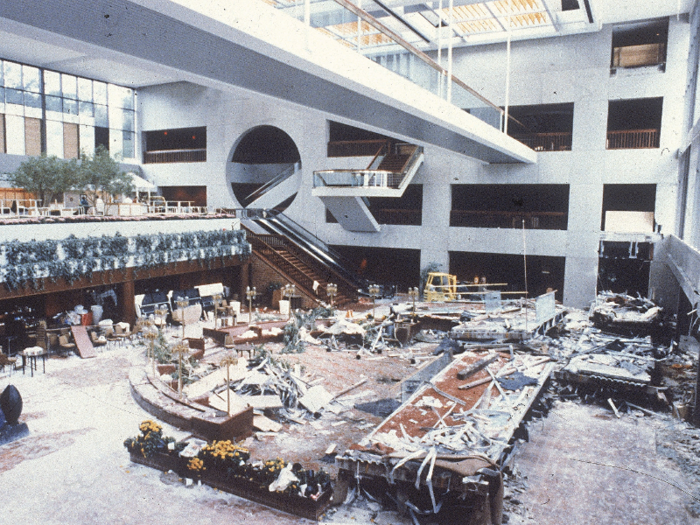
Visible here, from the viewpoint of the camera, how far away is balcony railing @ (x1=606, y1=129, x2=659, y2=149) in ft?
77.4

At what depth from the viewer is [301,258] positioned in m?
26.2

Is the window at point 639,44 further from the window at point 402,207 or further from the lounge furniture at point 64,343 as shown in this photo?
the lounge furniture at point 64,343

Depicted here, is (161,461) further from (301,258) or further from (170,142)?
(170,142)

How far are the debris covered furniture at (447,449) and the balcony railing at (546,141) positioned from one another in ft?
55.9

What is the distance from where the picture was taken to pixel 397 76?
1084 cm

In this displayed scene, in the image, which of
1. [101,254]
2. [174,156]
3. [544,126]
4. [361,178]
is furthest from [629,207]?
[174,156]

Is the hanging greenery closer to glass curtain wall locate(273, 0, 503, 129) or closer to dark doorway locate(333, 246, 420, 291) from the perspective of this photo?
dark doorway locate(333, 246, 420, 291)

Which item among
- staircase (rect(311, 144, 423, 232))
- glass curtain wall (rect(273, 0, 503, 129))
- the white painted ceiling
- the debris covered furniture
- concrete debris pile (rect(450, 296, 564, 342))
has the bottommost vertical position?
the debris covered furniture

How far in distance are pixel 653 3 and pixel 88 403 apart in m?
24.0

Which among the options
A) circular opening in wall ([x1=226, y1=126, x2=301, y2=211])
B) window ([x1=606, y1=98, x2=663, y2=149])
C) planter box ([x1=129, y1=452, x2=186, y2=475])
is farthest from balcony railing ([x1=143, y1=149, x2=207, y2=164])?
planter box ([x1=129, y1=452, x2=186, y2=475])

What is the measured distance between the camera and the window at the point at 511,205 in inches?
995

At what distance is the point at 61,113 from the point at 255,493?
32152 mm

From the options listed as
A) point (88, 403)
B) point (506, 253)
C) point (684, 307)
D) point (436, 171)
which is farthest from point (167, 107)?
point (684, 307)

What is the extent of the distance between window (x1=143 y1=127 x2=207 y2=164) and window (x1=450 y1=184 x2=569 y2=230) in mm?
17915
